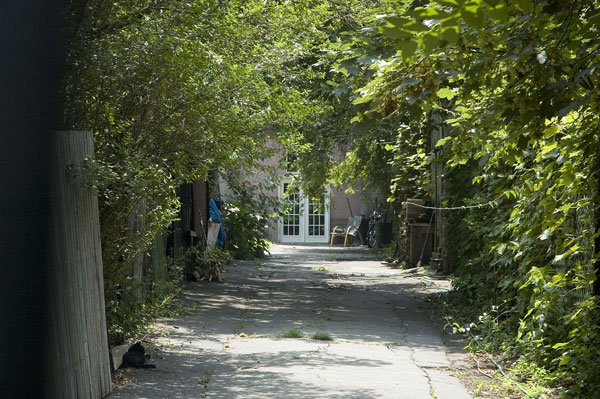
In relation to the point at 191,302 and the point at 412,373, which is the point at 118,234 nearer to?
the point at 412,373

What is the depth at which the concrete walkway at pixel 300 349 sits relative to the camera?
6.96 meters

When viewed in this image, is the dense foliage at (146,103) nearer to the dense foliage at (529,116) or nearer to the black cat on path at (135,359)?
the black cat on path at (135,359)

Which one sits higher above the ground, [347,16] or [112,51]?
[347,16]

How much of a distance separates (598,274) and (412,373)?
1965mm

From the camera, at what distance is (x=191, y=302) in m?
12.7

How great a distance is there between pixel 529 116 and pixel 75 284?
10.2 feet

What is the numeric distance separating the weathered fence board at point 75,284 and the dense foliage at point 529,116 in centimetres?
196

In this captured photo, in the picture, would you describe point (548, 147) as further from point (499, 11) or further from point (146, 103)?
point (499, 11)

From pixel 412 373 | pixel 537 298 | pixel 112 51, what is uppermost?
pixel 112 51

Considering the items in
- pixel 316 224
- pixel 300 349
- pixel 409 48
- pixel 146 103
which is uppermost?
pixel 146 103

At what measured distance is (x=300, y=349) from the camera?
880 cm

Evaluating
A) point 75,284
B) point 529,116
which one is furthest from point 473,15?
point 75,284

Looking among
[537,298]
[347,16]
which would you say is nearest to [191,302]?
[347,16]

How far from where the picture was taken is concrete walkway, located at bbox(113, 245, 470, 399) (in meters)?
6.96
